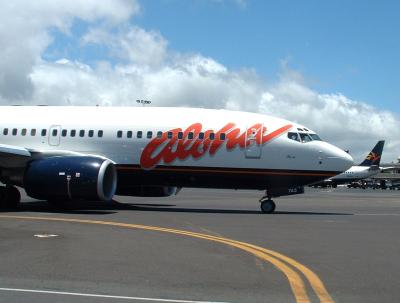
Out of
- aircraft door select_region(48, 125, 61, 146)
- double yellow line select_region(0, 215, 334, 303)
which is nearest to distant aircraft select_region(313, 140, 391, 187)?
aircraft door select_region(48, 125, 61, 146)

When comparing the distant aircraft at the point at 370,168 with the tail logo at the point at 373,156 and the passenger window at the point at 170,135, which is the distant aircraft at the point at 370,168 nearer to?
the tail logo at the point at 373,156

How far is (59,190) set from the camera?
59.6 ft

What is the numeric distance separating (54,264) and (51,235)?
3.49 metres

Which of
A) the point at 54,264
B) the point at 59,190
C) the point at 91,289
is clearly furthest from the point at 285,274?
the point at 59,190

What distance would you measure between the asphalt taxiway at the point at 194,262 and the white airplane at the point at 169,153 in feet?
13.0

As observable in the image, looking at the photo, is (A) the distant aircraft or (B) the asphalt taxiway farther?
(A) the distant aircraft

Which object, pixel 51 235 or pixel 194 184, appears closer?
pixel 51 235

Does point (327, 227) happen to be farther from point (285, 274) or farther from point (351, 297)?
point (351, 297)

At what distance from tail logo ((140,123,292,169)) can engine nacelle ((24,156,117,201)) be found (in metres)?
1.94

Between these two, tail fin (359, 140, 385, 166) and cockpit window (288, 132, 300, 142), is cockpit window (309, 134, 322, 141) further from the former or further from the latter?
tail fin (359, 140, 385, 166)

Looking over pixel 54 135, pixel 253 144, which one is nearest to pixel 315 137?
pixel 253 144

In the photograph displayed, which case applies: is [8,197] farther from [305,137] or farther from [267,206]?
[305,137]

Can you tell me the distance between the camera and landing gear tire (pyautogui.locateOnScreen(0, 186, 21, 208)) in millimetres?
20188

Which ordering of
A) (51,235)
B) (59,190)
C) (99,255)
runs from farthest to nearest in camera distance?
(59,190)
(51,235)
(99,255)
